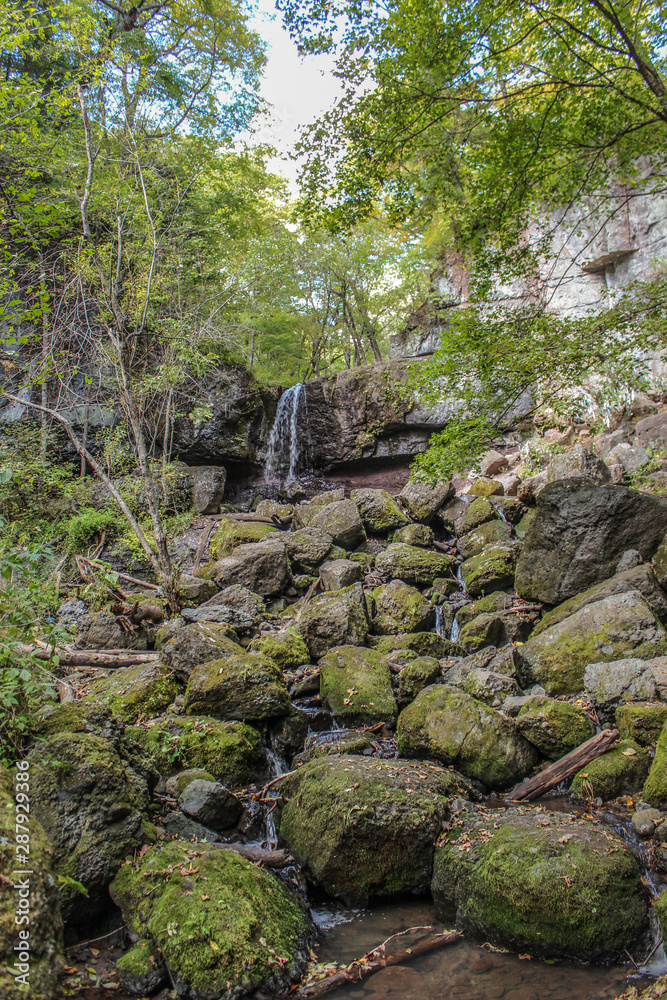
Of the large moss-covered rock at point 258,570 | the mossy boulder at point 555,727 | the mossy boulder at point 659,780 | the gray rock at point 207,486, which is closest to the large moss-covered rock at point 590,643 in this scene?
the mossy boulder at point 555,727

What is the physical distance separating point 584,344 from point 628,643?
3.66 metres

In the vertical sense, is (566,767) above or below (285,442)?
below

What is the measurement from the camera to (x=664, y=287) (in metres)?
5.85

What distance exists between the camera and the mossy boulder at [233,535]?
42.0 feet

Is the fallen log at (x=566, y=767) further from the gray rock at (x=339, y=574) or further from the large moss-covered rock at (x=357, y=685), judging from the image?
the gray rock at (x=339, y=574)

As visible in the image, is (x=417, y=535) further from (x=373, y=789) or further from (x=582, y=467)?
(x=373, y=789)

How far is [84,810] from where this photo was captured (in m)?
3.51

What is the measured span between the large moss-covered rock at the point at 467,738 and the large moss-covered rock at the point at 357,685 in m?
0.80

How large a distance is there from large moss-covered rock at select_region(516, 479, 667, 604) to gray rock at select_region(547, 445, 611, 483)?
1.98 meters

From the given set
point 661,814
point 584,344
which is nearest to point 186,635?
point 661,814

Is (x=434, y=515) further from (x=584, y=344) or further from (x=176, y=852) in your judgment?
(x=176, y=852)

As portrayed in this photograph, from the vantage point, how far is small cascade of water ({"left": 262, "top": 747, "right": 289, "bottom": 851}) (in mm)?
4598

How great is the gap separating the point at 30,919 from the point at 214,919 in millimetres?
1170

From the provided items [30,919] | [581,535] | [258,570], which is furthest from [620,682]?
[258,570]
